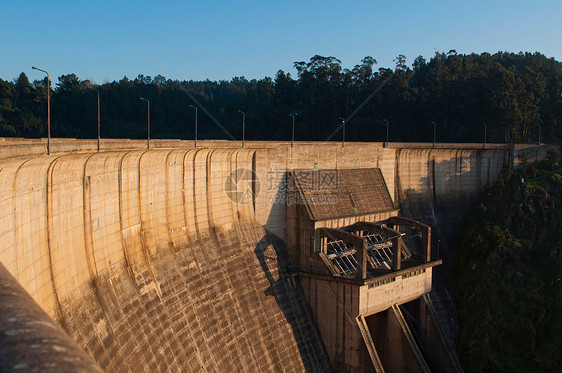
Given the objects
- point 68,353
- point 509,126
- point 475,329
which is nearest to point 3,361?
point 68,353

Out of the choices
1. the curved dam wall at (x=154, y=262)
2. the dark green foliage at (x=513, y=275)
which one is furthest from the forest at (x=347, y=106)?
the curved dam wall at (x=154, y=262)

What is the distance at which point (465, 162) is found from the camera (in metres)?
40.1

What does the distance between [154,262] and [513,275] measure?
23.8m

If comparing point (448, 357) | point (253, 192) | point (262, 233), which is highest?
point (253, 192)

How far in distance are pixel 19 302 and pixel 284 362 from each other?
792 inches

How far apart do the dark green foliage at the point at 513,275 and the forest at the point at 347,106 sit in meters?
12.2

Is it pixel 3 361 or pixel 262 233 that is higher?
pixel 3 361

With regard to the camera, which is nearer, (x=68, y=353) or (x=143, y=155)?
(x=68, y=353)

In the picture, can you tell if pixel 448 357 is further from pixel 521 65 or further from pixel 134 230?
pixel 521 65

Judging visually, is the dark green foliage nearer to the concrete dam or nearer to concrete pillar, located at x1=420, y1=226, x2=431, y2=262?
the concrete dam

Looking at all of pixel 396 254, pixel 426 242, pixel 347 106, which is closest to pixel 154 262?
pixel 396 254

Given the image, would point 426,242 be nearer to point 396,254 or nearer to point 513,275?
point 396,254

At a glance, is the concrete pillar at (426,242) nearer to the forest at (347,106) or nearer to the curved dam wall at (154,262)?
the curved dam wall at (154,262)

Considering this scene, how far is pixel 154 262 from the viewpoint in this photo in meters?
20.1
